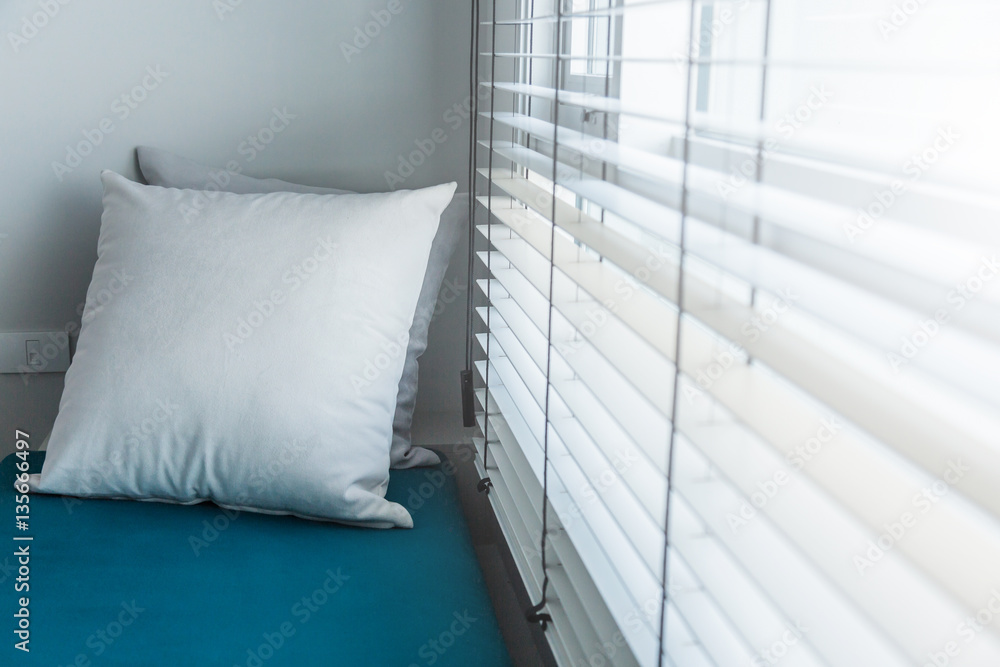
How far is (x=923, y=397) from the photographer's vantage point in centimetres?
50

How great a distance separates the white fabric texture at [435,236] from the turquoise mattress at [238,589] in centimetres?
21

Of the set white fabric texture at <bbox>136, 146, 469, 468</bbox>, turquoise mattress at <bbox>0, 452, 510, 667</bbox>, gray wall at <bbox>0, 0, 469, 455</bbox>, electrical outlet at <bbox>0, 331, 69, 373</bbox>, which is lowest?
turquoise mattress at <bbox>0, 452, 510, 667</bbox>

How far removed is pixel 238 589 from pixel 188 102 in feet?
3.64

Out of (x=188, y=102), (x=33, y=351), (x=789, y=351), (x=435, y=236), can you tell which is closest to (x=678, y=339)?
(x=789, y=351)

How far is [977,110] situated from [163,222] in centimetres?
145

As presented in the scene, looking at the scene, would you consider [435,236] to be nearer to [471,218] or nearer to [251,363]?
[471,218]

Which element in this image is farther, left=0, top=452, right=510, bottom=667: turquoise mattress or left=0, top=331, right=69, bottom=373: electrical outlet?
left=0, top=331, right=69, bottom=373: electrical outlet

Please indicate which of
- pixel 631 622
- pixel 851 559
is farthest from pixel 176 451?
pixel 851 559

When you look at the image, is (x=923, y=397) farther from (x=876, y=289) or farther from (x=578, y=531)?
(x=578, y=531)

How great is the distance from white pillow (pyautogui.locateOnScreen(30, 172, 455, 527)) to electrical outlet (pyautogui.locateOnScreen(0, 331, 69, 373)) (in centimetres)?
50

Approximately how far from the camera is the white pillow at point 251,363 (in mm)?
1502

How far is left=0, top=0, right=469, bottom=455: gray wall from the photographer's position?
6.41 ft

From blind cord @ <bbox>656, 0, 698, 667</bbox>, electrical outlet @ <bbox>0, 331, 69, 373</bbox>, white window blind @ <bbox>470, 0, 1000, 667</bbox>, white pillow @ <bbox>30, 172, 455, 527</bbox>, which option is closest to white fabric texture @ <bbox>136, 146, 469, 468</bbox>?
white pillow @ <bbox>30, 172, 455, 527</bbox>

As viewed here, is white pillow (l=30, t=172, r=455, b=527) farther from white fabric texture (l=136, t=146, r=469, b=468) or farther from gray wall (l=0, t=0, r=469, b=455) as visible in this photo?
gray wall (l=0, t=0, r=469, b=455)
